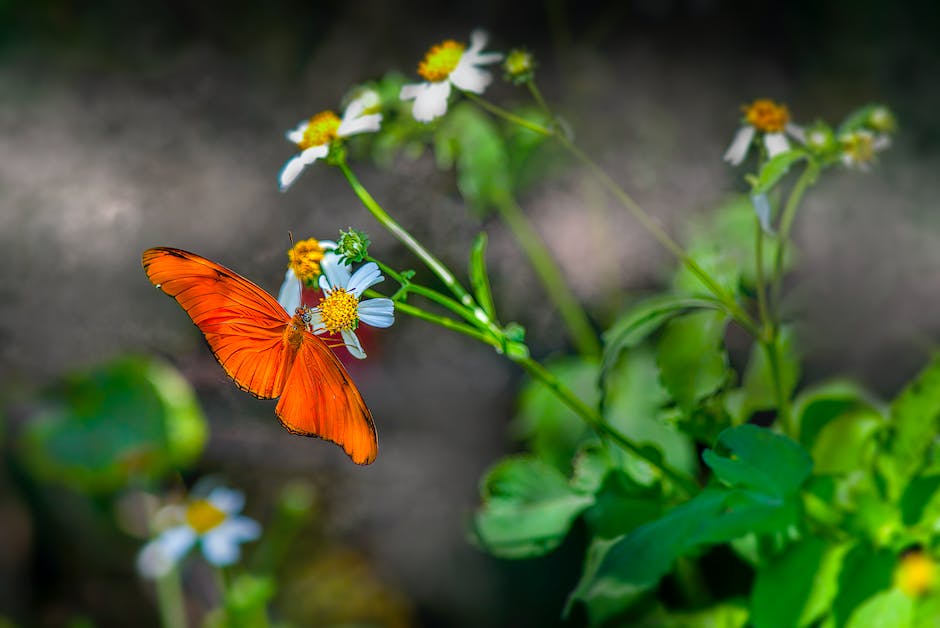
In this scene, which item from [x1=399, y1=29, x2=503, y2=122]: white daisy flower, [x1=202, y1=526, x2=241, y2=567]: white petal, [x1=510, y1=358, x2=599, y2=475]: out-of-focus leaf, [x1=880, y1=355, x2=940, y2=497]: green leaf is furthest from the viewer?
Answer: [x1=202, y1=526, x2=241, y2=567]: white petal

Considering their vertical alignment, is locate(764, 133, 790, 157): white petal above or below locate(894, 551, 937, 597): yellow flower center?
above

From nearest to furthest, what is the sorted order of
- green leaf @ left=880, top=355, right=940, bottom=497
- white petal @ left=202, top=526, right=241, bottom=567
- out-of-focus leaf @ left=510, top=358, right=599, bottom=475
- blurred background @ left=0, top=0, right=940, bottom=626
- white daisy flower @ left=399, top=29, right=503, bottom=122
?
white daisy flower @ left=399, top=29, right=503, bottom=122 → green leaf @ left=880, top=355, right=940, bottom=497 → out-of-focus leaf @ left=510, top=358, right=599, bottom=475 → white petal @ left=202, top=526, right=241, bottom=567 → blurred background @ left=0, top=0, right=940, bottom=626

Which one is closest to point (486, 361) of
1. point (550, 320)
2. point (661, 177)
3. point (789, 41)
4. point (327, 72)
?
point (550, 320)

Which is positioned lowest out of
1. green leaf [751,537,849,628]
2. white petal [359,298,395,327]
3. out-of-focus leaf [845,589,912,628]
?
out-of-focus leaf [845,589,912,628]

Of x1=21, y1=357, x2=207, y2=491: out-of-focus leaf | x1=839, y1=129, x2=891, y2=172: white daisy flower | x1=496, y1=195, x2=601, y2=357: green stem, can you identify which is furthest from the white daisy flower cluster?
x1=21, y1=357, x2=207, y2=491: out-of-focus leaf

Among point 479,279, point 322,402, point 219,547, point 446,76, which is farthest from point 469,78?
point 219,547

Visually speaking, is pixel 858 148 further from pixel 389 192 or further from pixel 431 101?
pixel 389 192

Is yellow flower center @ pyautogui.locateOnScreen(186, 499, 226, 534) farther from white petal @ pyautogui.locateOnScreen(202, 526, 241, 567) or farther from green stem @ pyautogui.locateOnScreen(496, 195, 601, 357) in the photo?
green stem @ pyautogui.locateOnScreen(496, 195, 601, 357)
